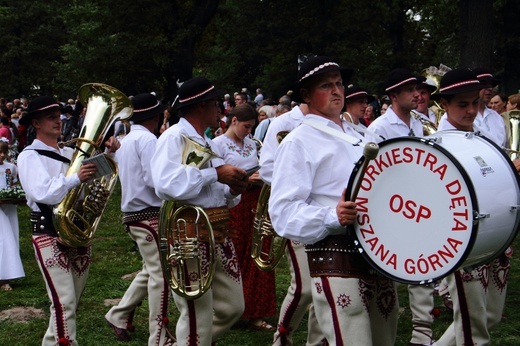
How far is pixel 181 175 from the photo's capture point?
5.01m

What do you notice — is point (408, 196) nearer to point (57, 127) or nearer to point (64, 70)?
point (57, 127)

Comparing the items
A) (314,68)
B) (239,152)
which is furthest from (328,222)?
(239,152)

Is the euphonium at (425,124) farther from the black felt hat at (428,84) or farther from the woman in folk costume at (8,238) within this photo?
the woman in folk costume at (8,238)

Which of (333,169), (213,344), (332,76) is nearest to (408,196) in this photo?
(333,169)

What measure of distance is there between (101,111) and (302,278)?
6.54ft

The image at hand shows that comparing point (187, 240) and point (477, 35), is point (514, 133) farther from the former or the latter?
point (477, 35)

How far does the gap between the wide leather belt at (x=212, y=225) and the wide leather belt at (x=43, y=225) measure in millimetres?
1192

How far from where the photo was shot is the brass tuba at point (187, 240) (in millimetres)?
5137

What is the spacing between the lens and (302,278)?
243 inches

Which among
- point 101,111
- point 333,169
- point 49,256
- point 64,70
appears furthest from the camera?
point 64,70

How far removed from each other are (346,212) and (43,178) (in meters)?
2.64

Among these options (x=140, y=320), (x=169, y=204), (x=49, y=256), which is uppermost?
(x=169, y=204)

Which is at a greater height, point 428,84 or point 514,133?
point 428,84

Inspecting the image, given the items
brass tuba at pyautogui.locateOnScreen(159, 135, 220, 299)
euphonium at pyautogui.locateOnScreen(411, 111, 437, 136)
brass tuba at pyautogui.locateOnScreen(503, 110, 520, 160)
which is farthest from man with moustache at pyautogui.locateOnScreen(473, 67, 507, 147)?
brass tuba at pyautogui.locateOnScreen(159, 135, 220, 299)
